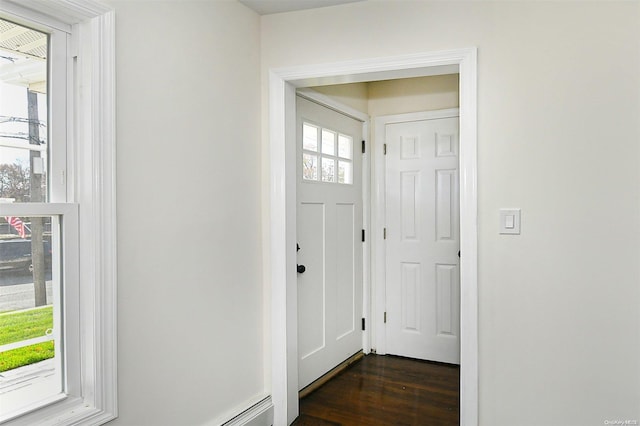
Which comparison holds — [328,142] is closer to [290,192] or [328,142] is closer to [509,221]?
[290,192]

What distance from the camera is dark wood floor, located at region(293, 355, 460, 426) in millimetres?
2611

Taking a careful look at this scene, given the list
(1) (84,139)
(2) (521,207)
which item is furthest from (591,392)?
(1) (84,139)

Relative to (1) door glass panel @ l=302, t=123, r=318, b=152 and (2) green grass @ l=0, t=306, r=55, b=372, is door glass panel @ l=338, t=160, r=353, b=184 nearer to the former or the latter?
(1) door glass panel @ l=302, t=123, r=318, b=152

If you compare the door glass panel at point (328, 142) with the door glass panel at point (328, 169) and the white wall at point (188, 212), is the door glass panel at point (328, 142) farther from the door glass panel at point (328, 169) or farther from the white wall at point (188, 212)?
the white wall at point (188, 212)

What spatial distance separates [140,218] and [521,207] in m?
1.68

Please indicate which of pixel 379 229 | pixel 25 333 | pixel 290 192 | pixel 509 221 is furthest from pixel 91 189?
pixel 379 229

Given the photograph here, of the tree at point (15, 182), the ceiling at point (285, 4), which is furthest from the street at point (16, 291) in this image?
the ceiling at point (285, 4)

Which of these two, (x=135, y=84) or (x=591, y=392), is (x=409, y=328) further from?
(x=135, y=84)

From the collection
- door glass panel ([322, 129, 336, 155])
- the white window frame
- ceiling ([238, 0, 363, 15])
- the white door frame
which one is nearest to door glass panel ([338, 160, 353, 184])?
door glass panel ([322, 129, 336, 155])

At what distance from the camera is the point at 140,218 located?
1777mm

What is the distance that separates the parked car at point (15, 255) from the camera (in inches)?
55.2

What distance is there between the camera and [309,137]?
296cm

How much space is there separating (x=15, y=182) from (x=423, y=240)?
276cm

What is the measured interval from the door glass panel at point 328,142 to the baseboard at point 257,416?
5.46 ft
